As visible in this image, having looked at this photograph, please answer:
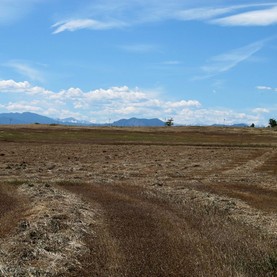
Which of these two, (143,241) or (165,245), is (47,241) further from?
(165,245)

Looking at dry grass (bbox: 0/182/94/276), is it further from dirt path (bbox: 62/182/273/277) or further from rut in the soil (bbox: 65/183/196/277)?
rut in the soil (bbox: 65/183/196/277)

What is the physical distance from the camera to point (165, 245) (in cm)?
1614

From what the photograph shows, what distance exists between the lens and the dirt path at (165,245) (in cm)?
1330

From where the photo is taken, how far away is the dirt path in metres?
13.3

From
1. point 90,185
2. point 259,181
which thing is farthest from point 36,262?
point 259,181

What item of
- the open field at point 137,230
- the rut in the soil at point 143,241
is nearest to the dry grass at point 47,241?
the open field at point 137,230

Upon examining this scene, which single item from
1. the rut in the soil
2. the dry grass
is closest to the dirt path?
the rut in the soil

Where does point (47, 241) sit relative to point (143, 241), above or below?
above

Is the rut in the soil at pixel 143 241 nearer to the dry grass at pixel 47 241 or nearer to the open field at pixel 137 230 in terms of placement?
the open field at pixel 137 230

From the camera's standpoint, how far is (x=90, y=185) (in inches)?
1431

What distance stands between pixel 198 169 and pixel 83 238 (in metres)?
38.6

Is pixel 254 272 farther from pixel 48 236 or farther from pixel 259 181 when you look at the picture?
pixel 259 181

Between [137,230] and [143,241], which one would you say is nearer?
[143,241]

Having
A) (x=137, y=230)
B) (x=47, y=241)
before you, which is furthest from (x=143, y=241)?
(x=47, y=241)
